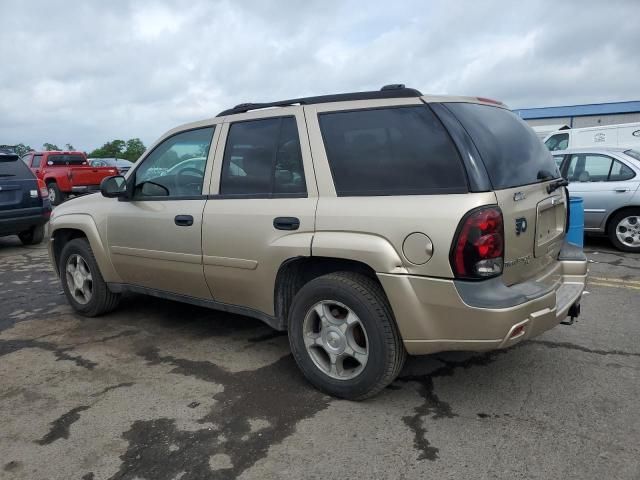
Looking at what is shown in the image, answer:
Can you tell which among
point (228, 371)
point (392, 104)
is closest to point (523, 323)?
point (392, 104)

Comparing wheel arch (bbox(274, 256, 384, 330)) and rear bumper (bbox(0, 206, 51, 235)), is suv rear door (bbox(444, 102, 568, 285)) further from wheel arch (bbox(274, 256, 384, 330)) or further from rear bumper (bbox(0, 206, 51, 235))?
rear bumper (bbox(0, 206, 51, 235))

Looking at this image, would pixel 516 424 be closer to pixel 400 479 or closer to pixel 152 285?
pixel 400 479

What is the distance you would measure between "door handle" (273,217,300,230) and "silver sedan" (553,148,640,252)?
6.06 metres

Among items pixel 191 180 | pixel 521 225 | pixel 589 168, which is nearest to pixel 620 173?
pixel 589 168

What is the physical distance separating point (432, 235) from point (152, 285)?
257 centimetres

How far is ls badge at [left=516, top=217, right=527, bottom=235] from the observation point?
2.86m

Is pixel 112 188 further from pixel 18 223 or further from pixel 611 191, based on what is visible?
pixel 611 191

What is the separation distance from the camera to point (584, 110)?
1415 inches

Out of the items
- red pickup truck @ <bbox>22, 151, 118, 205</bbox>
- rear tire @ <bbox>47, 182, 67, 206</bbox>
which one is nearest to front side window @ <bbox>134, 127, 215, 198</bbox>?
red pickup truck @ <bbox>22, 151, 118, 205</bbox>

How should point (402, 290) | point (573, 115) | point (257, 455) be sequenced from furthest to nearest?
point (573, 115), point (402, 290), point (257, 455)

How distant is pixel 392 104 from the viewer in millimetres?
3086

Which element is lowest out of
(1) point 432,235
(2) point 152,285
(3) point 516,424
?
(3) point 516,424

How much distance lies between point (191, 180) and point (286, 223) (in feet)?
3.60

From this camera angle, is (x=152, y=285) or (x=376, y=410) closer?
(x=376, y=410)
